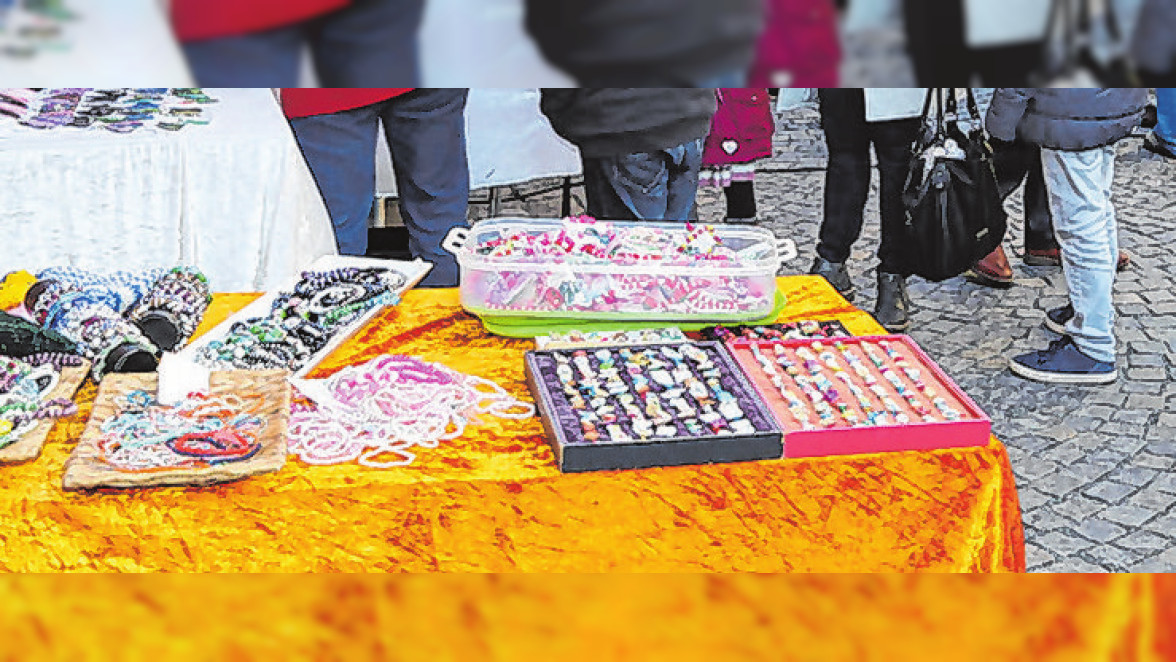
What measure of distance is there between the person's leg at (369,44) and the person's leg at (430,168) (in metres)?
2.82

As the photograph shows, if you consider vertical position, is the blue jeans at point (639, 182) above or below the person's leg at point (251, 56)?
below

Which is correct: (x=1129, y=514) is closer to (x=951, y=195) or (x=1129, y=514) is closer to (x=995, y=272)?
(x=951, y=195)

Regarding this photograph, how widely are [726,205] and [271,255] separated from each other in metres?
2.24

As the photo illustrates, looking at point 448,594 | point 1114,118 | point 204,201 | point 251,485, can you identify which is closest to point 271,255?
point 204,201

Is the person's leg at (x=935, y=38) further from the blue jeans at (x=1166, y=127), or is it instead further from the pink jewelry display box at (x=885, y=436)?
the blue jeans at (x=1166, y=127)

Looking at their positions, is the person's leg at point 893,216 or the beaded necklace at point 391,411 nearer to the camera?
the beaded necklace at point 391,411

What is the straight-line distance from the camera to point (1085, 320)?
3.16m

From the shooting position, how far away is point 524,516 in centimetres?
159

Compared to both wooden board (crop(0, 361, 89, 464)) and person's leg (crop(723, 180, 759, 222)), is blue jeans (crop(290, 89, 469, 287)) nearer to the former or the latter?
wooden board (crop(0, 361, 89, 464))

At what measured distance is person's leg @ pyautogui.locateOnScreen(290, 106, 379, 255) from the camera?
2920mm

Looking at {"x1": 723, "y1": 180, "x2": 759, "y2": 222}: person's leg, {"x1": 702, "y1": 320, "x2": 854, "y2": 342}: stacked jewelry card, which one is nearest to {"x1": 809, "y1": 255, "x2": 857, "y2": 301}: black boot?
{"x1": 723, "y1": 180, "x2": 759, "y2": 222}: person's leg

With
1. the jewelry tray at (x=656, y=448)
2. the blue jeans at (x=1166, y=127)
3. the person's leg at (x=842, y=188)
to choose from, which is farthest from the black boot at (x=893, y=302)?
the blue jeans at (x=1166, y=127)

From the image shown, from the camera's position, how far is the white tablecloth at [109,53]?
0.22 metres

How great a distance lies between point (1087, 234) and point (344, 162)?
6.20ft
